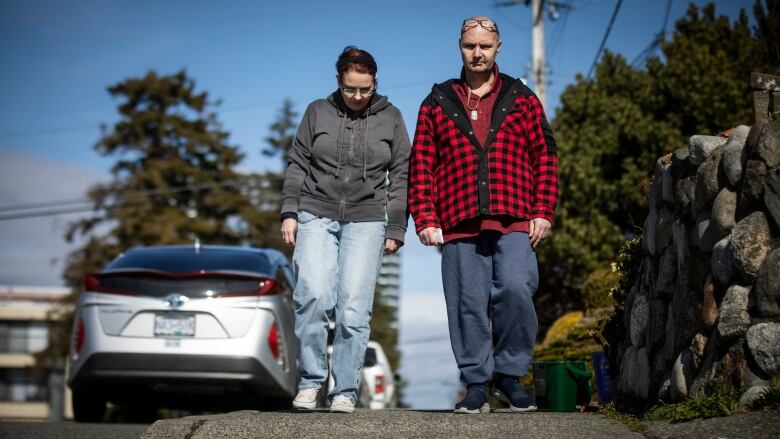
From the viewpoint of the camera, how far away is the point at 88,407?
8695 millimetres

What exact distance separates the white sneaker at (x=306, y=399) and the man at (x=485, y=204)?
2.75ft

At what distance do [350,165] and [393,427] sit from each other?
5.70ft

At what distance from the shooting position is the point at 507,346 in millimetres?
5605

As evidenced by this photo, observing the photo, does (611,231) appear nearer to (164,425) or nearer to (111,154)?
(164,425)

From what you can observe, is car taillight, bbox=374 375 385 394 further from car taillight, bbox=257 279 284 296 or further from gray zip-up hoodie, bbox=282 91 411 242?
gray zip-up hoodie, bbox=282 91 411 242

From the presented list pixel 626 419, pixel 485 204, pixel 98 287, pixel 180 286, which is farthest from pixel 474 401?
pixel 98 287

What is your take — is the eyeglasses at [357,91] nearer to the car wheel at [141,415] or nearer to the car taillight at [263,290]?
the car taillight at [263,290]

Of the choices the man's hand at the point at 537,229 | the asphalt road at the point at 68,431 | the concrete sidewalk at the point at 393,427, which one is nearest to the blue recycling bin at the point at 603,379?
the man's hand at the point at 537,229

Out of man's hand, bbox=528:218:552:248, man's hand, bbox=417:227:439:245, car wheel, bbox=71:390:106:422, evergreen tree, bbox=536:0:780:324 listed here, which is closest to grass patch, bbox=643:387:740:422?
man's hand, bbox=528:218:552:248

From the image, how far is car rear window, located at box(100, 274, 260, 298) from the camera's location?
7.81 m

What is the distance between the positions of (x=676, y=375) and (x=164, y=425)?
2.56 m

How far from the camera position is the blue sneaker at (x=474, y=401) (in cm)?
536

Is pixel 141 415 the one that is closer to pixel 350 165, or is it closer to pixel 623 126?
pixel 350 165

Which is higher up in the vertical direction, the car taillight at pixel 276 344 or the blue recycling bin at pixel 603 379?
the car taillight at pixel 276 344
